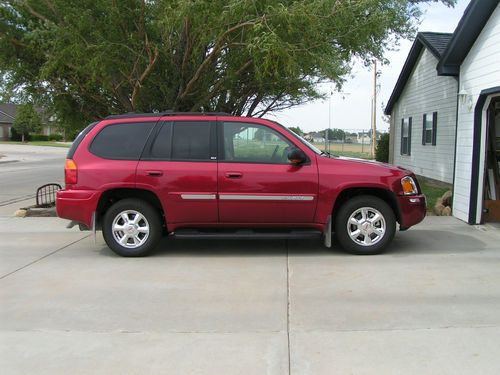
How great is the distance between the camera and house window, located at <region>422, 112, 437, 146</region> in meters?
15.3

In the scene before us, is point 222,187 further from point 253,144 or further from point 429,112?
point 429,112

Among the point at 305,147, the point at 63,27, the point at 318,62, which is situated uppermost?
the point at 63,27

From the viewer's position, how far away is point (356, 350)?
3941 millimetres

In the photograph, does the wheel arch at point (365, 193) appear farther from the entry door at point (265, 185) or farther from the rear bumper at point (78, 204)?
the rear bumper at point (78, 204)

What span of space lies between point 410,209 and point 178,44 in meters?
5.81

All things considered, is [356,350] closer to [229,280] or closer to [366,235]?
[229,280]

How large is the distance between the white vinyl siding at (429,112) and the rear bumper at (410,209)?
7700 mm

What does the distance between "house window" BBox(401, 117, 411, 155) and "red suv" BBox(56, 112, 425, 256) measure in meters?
11.9

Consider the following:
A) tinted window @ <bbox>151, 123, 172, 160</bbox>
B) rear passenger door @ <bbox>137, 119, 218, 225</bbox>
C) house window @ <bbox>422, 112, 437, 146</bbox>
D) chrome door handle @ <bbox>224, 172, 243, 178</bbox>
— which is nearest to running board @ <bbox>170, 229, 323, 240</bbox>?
rear passenger door @ <bbox>137, 119, 218, 225</bbox>

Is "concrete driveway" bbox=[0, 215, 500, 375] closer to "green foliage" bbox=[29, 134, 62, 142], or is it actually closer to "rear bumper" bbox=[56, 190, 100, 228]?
"rear bumper" bbox=[56, 190, 100, 228]

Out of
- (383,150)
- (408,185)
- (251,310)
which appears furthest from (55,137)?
(251,310)

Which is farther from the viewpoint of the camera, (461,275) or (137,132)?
(137,132)

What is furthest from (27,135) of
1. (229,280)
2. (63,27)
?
(229,280)

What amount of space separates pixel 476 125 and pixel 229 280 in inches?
223
